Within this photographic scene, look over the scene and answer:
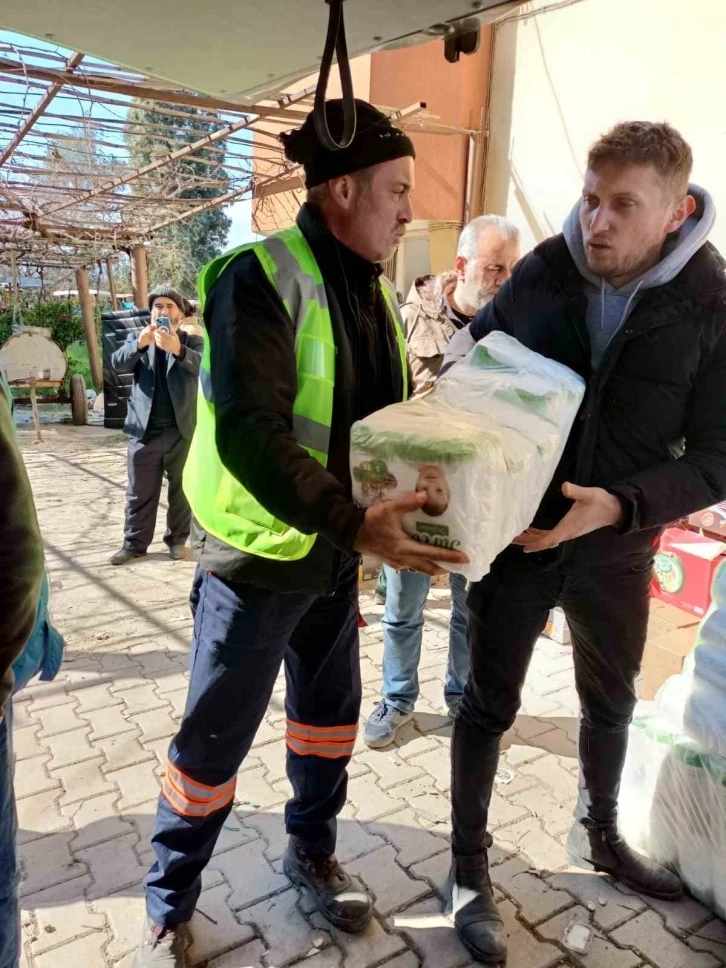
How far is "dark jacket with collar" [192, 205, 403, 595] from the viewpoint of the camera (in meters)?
1.60

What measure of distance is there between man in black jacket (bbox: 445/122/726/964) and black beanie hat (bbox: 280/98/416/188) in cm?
54

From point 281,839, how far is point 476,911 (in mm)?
789

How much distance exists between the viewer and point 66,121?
679 cm

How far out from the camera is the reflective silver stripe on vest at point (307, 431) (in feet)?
5.87

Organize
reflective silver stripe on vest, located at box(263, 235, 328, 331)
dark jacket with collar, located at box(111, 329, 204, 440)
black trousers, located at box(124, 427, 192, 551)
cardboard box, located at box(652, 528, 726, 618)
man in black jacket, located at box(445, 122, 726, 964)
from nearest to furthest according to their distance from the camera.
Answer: reflective silver stripe on vest, located at box(263, 235, 328, 331) < man in black jacket, located at box(445, 122, 726, 964) < cardboard box, located at box(652, 528, 726, 618) < dark jacket with collar, located at box(111, 329, 204, 440) < black trousers, located at box(124, 427, 192, 551)

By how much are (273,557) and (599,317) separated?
3.64 ft

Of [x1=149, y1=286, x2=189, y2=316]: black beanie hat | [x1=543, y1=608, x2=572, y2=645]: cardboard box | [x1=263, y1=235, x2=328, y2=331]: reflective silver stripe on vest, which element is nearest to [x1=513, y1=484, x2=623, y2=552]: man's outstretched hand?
[x1=263, y1=235, x2=328, y2=331]: reflective silver stripe on vest

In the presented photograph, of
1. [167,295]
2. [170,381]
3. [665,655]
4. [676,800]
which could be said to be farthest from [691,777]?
[167,295]

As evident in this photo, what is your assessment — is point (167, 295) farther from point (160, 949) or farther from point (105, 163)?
point (160, 949)

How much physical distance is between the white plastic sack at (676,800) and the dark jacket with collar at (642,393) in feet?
2.62

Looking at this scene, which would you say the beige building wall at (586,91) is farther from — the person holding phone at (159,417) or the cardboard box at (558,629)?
the person holding phone at (159,417)

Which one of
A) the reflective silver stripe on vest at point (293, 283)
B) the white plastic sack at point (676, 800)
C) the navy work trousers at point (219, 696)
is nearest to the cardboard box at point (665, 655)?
the white plastic sack at point (676, 800)

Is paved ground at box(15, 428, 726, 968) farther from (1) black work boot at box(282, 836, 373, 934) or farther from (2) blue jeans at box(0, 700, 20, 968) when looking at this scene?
(2) blue jeans at box(0, 700, 20, 968)

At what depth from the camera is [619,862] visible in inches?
94.9
